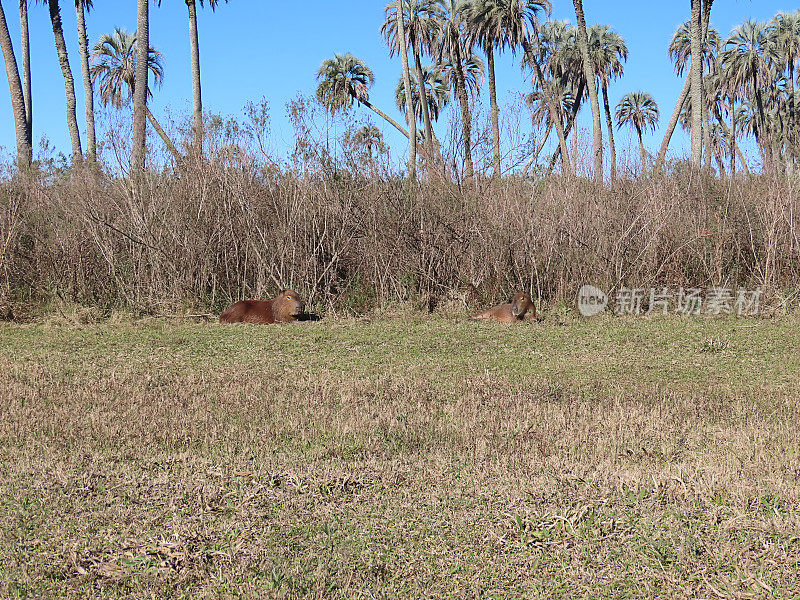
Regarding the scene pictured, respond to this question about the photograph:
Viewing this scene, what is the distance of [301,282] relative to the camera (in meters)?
11.7

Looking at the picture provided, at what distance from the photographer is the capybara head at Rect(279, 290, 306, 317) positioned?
10.3 meters

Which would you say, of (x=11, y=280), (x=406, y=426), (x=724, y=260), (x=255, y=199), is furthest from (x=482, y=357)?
Result: (x=11, y=280)

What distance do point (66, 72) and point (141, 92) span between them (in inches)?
268

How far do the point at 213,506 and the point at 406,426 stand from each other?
169 cm

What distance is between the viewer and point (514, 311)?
10484 mm

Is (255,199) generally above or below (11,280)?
above

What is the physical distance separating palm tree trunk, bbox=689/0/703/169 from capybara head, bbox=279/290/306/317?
11.5 m

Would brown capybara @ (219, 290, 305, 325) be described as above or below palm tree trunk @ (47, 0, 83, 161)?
below

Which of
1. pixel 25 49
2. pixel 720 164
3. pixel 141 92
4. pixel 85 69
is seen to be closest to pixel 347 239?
pixel 141 92

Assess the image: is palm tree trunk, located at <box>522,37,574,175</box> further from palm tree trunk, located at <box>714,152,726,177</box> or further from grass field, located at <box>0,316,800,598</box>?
grass field, located at <box>0,316,800,598</box>

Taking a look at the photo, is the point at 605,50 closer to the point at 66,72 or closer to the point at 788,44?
the point at 788,44

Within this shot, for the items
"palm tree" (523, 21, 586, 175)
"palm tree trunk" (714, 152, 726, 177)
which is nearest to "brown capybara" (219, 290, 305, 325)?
"palm tree trunk" (714, 152, 726, 177)

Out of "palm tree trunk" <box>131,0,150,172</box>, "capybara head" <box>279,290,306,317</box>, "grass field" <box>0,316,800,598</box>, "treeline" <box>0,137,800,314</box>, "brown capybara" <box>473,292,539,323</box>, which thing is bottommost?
"grass field" <box>0,316,800,598</box>

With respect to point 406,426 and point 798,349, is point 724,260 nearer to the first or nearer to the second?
point 798,349
